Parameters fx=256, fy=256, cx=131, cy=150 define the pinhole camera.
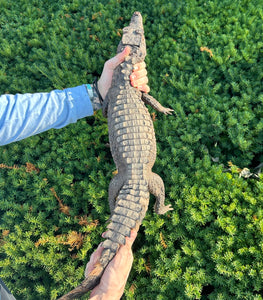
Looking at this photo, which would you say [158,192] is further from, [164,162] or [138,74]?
[138,74]

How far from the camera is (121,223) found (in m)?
2.22

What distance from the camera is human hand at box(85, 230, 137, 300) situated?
6.20ft

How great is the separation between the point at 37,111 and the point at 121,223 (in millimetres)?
1440

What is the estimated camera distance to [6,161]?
3.50m

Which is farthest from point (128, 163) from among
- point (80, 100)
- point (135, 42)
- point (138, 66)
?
point (135, 42)

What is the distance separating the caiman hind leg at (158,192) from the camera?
8.63 ft

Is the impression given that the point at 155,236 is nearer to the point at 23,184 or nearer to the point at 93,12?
the point at 23,184

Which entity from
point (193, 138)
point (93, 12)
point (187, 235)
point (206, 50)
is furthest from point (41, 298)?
point (93, 12)

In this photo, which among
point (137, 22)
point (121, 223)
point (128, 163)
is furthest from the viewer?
point (137, 22)

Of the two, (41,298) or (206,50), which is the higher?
(206,50)

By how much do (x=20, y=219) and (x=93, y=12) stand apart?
362 cm

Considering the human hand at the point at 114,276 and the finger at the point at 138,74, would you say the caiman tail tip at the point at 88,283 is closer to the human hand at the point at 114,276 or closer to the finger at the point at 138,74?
the human hand at the point at 114,276

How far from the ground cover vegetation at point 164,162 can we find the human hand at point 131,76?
549 millimetres

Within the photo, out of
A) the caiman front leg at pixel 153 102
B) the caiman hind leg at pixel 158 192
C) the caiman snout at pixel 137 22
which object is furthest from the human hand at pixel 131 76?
the caiman hind leg at pixel 158 192
